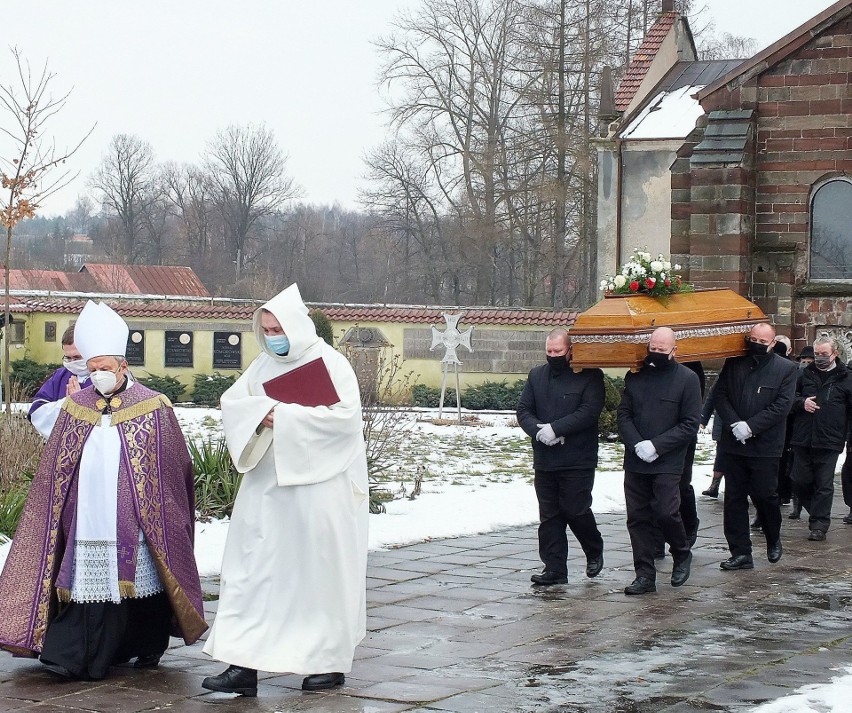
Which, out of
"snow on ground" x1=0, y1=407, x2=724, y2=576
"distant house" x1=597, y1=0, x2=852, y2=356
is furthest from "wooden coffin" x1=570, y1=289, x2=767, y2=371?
"distant house" x1=597, y1=0, x2=852, y2=356

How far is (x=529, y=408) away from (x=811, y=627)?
2.40 m

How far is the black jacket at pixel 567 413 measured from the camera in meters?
8.60

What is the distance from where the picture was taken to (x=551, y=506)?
876cm

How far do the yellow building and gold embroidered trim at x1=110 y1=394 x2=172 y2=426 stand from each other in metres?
21.4

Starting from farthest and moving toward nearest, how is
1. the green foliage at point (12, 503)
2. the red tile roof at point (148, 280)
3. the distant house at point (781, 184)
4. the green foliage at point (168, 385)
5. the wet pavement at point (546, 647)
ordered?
the red tile roof at point (148, 280)
the green foliage at point (168, 385)
the distant house at point (781, 184)
the green foliage at point (12, 503)
the wet pavement at point (546, 647)

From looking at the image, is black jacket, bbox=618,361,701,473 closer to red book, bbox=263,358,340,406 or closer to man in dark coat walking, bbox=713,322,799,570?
man in dark coat walking, bbox=713,322,799,570

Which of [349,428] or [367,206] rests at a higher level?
[367,206]

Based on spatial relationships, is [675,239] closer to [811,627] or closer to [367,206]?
[811,627]


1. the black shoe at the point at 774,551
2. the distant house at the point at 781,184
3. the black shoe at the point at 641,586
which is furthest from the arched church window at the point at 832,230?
the black shoe at the point at 641,586

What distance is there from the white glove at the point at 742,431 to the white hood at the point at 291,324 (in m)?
4.21

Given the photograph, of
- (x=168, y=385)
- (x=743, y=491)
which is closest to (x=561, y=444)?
(x=743, y=491)

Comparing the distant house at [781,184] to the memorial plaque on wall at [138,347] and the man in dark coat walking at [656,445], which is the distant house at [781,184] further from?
the memorial plaque on wall at [138,347]

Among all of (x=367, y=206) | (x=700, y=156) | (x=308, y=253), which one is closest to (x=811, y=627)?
(x=700, y=156)

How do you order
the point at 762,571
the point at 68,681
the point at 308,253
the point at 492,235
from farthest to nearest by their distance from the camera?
the point at 308,253, the point at 492,235, the point at 762,571, the point at 68,681
